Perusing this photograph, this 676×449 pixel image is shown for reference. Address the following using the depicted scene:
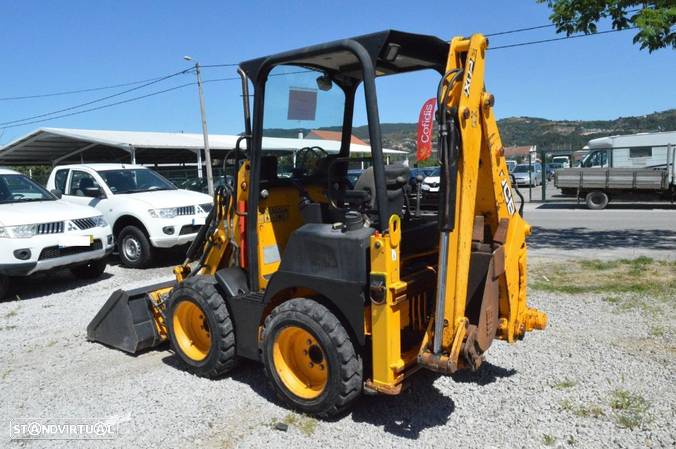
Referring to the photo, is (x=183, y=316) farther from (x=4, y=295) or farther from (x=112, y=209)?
(x=112, y=209)

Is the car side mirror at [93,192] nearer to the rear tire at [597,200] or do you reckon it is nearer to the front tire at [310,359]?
the front tire at [310,359]

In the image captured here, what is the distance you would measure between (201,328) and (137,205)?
17.9ft

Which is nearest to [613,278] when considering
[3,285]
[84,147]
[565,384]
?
[565,384]

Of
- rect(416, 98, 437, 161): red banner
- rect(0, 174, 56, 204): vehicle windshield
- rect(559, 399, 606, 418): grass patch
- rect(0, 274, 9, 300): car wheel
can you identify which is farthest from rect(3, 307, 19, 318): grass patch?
rect(559, 399, 606, 418): grass patch

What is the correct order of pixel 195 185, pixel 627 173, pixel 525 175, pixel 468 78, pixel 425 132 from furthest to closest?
pixel 525 175, pixel 195 185, pixel 627 173, pixel 425 132, pixel 468 78

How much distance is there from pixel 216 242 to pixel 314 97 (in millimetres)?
1490

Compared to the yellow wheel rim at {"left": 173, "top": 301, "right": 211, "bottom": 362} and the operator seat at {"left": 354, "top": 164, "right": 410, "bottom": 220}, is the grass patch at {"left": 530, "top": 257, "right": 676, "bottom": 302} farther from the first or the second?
the yellow wheel rim at {"left": 173, "top": 301, "right": 211, "bottom": 362}

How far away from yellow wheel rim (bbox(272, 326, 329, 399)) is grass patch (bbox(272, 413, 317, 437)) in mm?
→ 150

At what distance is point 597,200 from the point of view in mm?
18156

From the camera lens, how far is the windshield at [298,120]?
4168 millimetres

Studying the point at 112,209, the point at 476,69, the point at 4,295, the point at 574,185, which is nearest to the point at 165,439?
the point at 476,69

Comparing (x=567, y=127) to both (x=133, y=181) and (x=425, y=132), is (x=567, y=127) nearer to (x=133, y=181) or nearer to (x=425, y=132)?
(x=133, y=181)

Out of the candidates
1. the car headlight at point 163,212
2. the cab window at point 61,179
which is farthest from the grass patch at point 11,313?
the cab window at point 61,179

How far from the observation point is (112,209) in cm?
976
